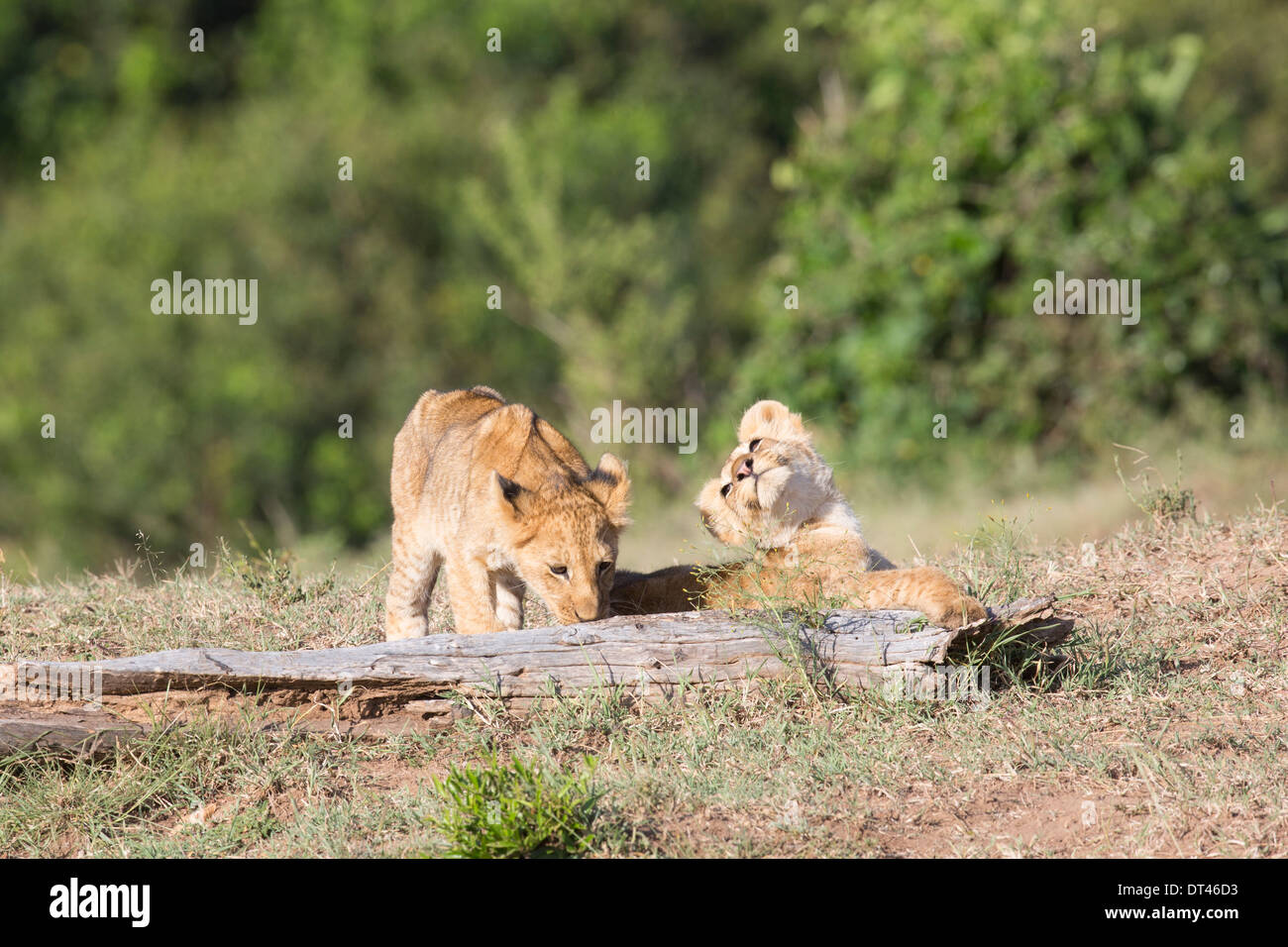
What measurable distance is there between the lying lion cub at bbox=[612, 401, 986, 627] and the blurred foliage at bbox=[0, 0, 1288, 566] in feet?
22.0

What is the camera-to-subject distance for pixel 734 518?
19.4ft

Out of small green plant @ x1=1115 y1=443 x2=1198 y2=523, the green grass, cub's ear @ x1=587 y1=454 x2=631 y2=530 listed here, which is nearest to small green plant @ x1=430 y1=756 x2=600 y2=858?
the green grass

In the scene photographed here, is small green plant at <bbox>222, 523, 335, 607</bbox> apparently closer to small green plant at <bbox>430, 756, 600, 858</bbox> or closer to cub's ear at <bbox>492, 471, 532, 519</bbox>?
cub's ear at <bbox>492, 471, 532, 519</bbox>

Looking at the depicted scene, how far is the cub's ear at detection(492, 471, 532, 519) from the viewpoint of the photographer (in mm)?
5875

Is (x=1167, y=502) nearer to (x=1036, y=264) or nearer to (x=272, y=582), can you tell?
(x=272, y=582)

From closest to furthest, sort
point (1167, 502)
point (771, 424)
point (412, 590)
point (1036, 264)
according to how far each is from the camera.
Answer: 1. point (771, 424)
2. point (412, 590)
3. point (1167, 502)
4. point (1036, 264)

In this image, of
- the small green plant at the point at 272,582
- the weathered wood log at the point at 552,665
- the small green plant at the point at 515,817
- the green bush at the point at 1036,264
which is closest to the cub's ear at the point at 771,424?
the weathered wood log at the point at 552,665

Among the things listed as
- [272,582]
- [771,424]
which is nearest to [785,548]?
[771,424]

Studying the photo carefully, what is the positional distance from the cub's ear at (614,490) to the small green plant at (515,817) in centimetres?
175

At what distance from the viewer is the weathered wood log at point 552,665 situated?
536cm

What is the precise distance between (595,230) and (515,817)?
646 inches

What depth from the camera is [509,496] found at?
591 centimetres

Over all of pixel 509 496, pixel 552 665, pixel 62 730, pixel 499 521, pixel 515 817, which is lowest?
pixel 515 817
